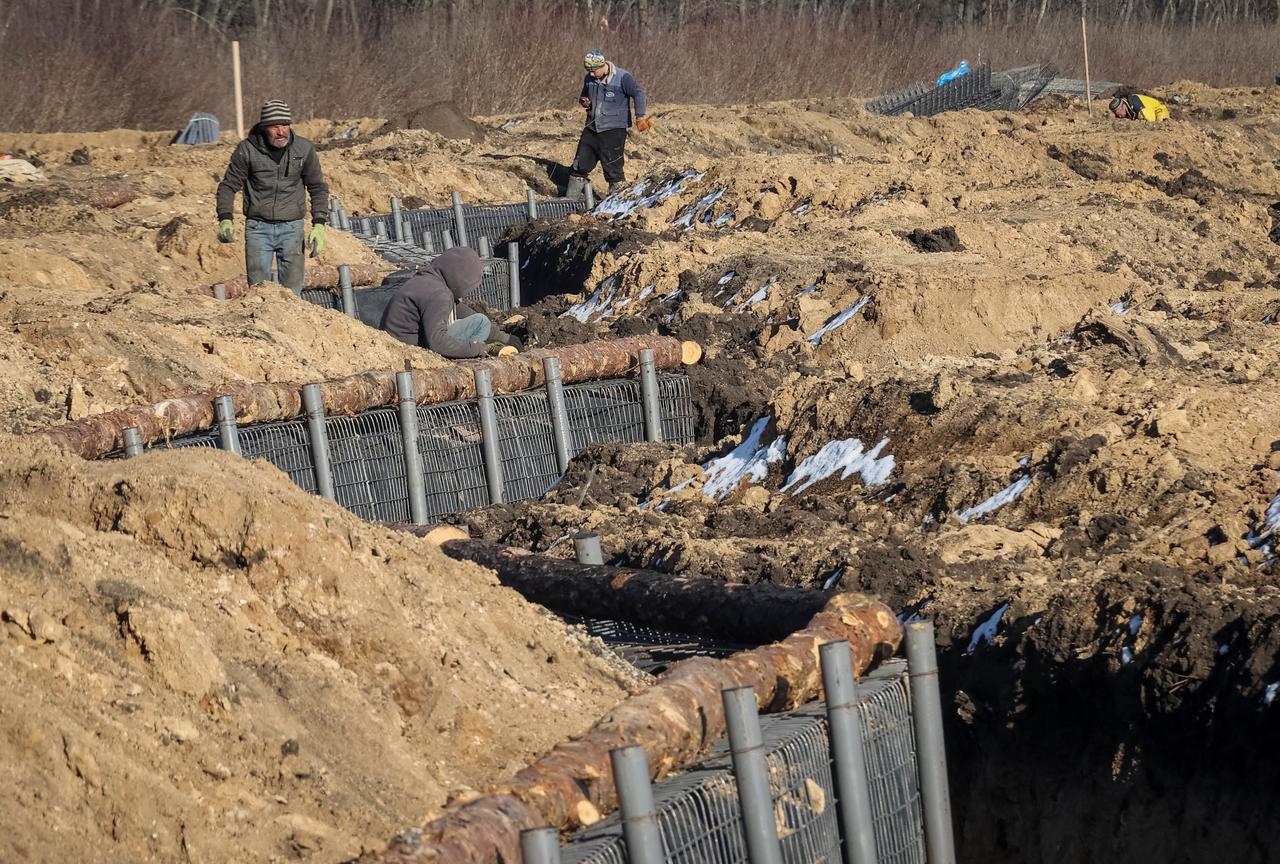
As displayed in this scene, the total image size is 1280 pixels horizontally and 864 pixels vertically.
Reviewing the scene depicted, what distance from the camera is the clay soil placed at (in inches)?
172

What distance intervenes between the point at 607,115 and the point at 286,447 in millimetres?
11498

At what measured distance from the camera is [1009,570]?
7.43 metres

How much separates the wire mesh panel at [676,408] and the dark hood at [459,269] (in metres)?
1.52

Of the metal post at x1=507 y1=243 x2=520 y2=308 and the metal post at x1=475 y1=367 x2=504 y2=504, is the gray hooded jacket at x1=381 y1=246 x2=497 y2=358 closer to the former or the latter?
the metal post at x1=475 y1=367 x2=504 y2=504

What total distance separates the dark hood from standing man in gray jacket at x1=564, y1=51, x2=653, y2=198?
25.4ft

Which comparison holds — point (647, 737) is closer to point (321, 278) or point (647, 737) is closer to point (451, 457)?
point (451, 457)

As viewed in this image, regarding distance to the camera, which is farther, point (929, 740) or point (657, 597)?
point (657, 597)

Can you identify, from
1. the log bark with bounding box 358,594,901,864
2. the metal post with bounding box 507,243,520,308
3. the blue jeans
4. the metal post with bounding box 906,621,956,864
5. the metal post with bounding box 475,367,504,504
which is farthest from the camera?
→ the metal post with bounding box 507,243,520,308

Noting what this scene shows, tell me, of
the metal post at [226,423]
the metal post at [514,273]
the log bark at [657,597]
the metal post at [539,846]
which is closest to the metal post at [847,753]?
the log bark at [657,597]

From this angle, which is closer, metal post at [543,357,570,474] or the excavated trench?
the excavated trench

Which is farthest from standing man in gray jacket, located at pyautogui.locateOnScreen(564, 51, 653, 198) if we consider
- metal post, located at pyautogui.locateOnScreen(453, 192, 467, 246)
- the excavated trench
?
the excavated trench

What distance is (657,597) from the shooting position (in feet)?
21.0

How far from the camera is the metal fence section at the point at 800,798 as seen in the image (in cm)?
437

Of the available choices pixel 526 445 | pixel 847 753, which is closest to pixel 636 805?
pixel 847 753
